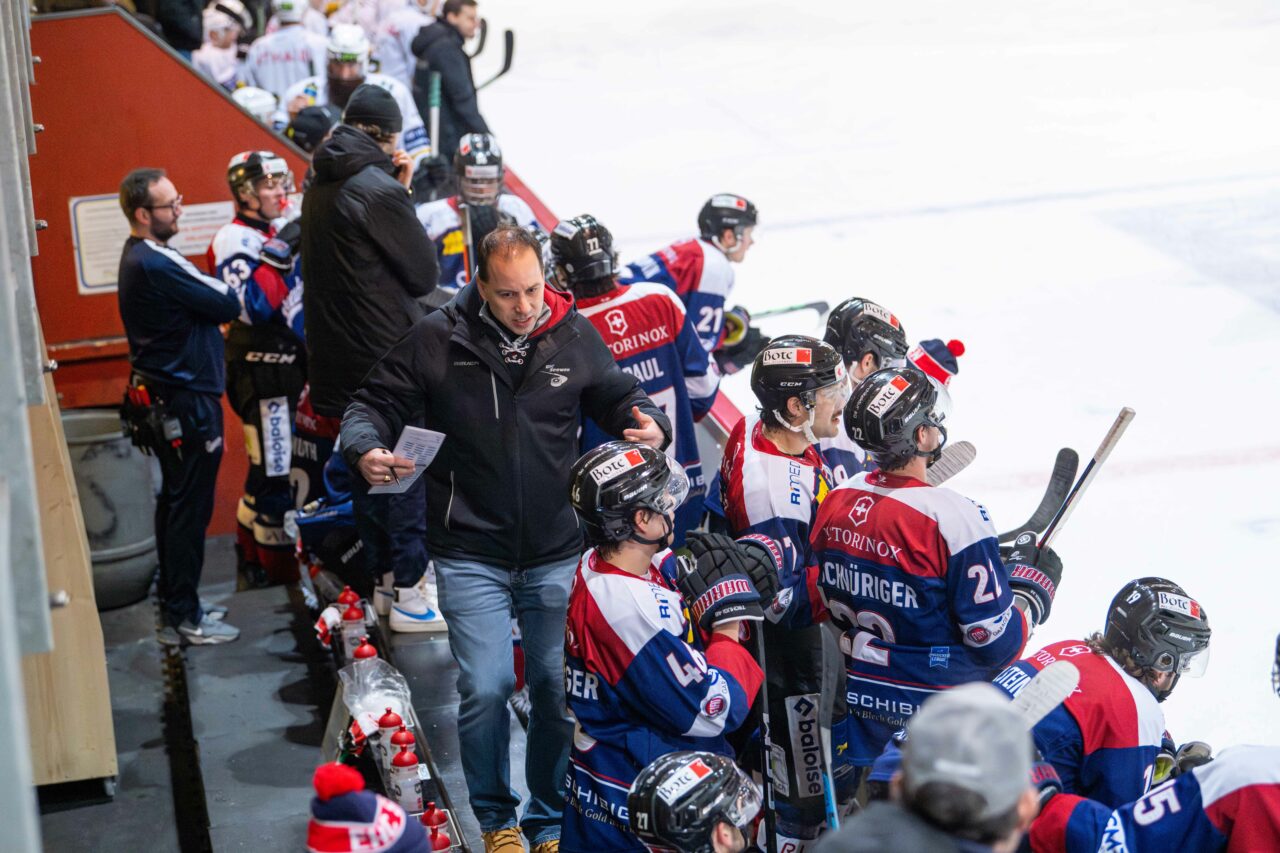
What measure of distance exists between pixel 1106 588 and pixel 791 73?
9.23 m

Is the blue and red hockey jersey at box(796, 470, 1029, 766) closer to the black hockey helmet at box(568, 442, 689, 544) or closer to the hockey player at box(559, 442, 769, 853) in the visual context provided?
the hockey player at box(559, 442, 769, 853)

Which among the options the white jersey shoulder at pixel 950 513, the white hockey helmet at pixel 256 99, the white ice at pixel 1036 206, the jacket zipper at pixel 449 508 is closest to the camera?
the white jersey shoulder at pixel 950 513

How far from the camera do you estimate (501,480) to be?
3.40 metres

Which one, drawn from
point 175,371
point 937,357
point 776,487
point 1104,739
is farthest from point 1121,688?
point 175,371

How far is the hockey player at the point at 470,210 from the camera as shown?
18.2 ft

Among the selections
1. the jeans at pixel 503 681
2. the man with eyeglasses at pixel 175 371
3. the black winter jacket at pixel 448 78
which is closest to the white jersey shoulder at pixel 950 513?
the jeans at pixel 503 681

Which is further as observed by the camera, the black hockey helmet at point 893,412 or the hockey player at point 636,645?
the black hockey helmet at point 893,412

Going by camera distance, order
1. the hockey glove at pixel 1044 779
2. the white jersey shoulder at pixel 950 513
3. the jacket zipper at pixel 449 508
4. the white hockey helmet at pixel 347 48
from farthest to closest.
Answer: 1. the white hockey helmet at pixel 347 48
2. the jacket zipper at pixel 449 508
3. the white jersey shoulder at pixel 950 513
4. the hockey glove at pixel 1044 779

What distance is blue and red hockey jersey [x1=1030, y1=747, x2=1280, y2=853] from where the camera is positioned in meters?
2.05

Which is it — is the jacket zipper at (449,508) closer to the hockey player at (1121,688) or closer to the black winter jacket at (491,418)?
the black winter jacket at (491,418)

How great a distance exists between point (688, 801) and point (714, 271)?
3.10m

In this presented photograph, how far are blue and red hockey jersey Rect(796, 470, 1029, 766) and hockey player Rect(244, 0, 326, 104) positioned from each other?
7.06 meters

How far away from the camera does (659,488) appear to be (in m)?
2.75

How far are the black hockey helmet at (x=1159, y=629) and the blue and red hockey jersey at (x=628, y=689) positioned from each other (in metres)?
0.70
